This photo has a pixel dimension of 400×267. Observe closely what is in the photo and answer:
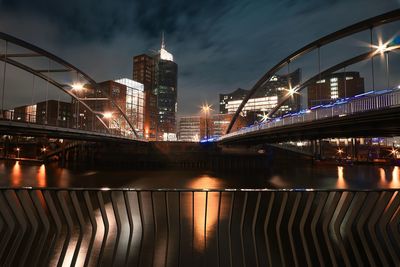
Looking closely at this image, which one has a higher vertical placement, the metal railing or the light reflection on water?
the metal railing

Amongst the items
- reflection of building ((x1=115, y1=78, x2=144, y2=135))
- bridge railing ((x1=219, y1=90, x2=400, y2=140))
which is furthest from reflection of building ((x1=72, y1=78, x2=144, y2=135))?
bridge railing ((x1=219, y1=90, x2=400, y2=140))

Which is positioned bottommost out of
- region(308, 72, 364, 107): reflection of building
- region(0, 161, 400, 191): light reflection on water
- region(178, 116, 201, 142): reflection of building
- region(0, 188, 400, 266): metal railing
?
region(0, 161, 400, 191): light reflection on water

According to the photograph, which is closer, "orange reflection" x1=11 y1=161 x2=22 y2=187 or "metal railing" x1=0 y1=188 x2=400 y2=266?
"metal railing" x1=0 y1=188 x2=400 y2=266

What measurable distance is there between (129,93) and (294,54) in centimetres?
9278

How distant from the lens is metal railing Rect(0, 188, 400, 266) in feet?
17.5

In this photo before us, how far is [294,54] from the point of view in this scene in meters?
43.4

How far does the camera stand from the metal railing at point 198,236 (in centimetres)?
533

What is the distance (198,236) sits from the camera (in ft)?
36.8

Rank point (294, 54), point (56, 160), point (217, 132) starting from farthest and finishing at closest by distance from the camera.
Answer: point (217, 132), point (56, 160), point (294, 54)

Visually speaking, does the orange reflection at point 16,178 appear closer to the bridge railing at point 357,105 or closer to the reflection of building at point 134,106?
the bridge railing at point 357,105

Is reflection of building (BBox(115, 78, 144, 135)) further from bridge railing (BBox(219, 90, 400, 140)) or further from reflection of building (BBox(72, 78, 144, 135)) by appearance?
bridge railing (BBox(219, 90, 400, 140))

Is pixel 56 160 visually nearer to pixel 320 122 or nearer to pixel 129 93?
pixel 129 93

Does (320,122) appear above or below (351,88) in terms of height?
below

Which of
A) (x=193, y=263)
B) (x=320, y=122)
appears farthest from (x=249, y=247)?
(x=320, y=122)
